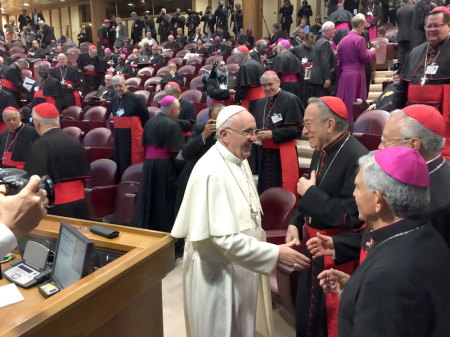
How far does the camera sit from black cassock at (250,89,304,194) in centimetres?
429

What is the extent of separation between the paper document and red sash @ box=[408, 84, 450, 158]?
3298 mm

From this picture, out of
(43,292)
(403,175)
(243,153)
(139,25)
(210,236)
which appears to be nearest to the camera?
(403,175)

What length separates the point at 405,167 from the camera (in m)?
1.40

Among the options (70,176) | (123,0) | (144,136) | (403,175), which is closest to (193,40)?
(123,0)

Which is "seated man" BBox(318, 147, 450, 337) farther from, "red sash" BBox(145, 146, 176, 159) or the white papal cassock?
"red sash" BBox(145, 146, 176, 159)

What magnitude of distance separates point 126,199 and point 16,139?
1615 millimetres

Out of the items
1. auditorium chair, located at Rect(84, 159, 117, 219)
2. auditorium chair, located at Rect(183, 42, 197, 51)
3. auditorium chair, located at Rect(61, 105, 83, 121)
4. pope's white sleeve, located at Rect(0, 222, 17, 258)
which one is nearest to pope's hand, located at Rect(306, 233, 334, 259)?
pope's white sleeve, located at Rect(0, 222, 17, 258)

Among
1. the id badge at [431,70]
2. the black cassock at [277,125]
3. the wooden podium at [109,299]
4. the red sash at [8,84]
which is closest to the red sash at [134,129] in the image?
the black cassock at [277,125]

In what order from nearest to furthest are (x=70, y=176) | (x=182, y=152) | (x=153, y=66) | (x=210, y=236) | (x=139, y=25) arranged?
(x=210, y=236), (x=70, y=176), (x=182, y=152), (x=153, y=66), (x=139, y=25)

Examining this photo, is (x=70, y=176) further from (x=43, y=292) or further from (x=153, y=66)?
(x=153, y=66)

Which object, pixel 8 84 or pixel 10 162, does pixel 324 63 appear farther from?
pixel 8 84

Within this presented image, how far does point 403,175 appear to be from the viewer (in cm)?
Answer: 140

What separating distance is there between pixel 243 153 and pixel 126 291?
3.03 ft

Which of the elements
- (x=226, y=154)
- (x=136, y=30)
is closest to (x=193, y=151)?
(x=226, y=154)
